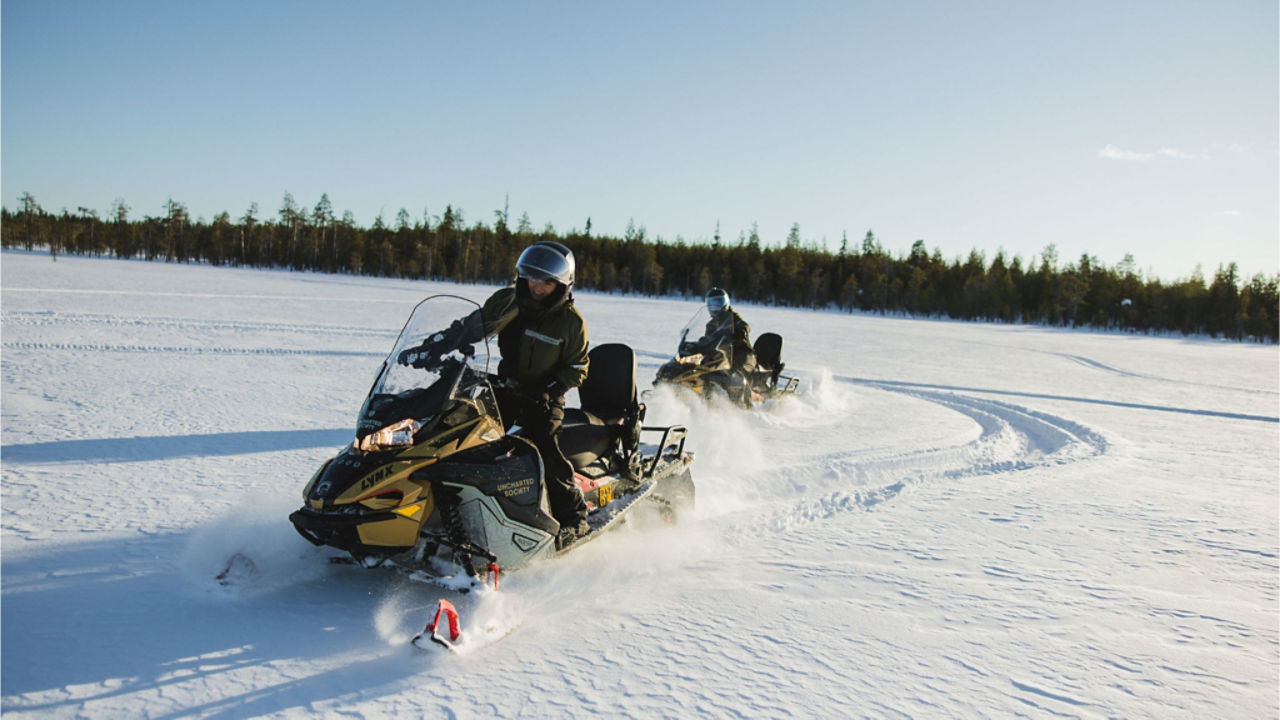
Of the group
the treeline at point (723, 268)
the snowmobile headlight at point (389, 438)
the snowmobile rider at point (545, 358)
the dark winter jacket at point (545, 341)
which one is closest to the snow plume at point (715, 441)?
the snowmobile rider at point (545, 358)

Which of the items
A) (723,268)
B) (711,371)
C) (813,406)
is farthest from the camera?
(723,268)

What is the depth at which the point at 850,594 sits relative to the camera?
4.30 m

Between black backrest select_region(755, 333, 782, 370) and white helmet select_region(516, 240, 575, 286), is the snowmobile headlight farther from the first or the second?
black backrest select_region(755, 333, 782, 370)

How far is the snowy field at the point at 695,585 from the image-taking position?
3.04 metres

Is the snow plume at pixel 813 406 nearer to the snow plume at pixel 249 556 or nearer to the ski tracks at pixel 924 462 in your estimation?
the ski tracks at pixel 924 462

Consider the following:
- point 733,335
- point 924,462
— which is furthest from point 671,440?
point 733,335

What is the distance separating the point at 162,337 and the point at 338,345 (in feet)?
9.79

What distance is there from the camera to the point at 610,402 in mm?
4996

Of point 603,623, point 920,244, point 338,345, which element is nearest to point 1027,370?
point 338,345

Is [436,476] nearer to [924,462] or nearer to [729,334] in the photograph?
[924,462]

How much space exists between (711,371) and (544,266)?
638cm

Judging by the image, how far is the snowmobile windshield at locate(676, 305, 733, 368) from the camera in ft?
34.2

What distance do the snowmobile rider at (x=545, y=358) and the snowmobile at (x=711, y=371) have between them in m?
5.62

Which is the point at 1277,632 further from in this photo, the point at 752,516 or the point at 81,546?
the point at 81,546
